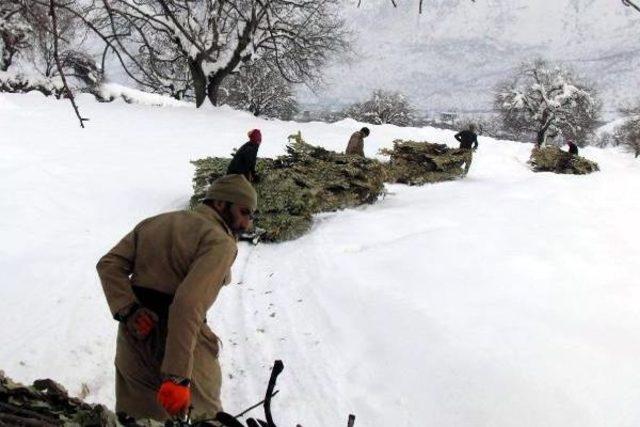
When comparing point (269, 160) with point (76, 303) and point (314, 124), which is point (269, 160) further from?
point (314, 124)

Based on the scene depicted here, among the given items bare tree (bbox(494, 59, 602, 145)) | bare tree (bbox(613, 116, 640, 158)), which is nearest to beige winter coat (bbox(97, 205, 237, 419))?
bare tree (bbox(613, 116, 640, 158))

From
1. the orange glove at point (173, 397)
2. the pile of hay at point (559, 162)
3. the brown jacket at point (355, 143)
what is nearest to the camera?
the orange glove at point (173, 397)

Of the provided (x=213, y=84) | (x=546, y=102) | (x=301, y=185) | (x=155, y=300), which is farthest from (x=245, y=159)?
(x=546, y=102)

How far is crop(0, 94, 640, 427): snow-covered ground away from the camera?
184 inches

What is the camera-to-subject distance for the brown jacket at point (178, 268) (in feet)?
8.50

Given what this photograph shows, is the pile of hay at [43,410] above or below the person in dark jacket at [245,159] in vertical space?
above

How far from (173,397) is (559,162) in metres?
19.6

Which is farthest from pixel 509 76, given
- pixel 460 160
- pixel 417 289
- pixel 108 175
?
pixel 417 289

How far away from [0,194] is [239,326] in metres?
6.36

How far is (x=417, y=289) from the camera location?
6.62 meters

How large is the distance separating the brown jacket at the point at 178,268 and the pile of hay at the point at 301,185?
635cm

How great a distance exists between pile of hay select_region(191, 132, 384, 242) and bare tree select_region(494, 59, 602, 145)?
4483cm

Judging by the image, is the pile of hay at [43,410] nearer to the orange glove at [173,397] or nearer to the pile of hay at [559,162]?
the orange glove at [173,397]

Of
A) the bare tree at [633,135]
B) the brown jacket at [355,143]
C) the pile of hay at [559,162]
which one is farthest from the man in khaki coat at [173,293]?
the bare tree at [633,135]
